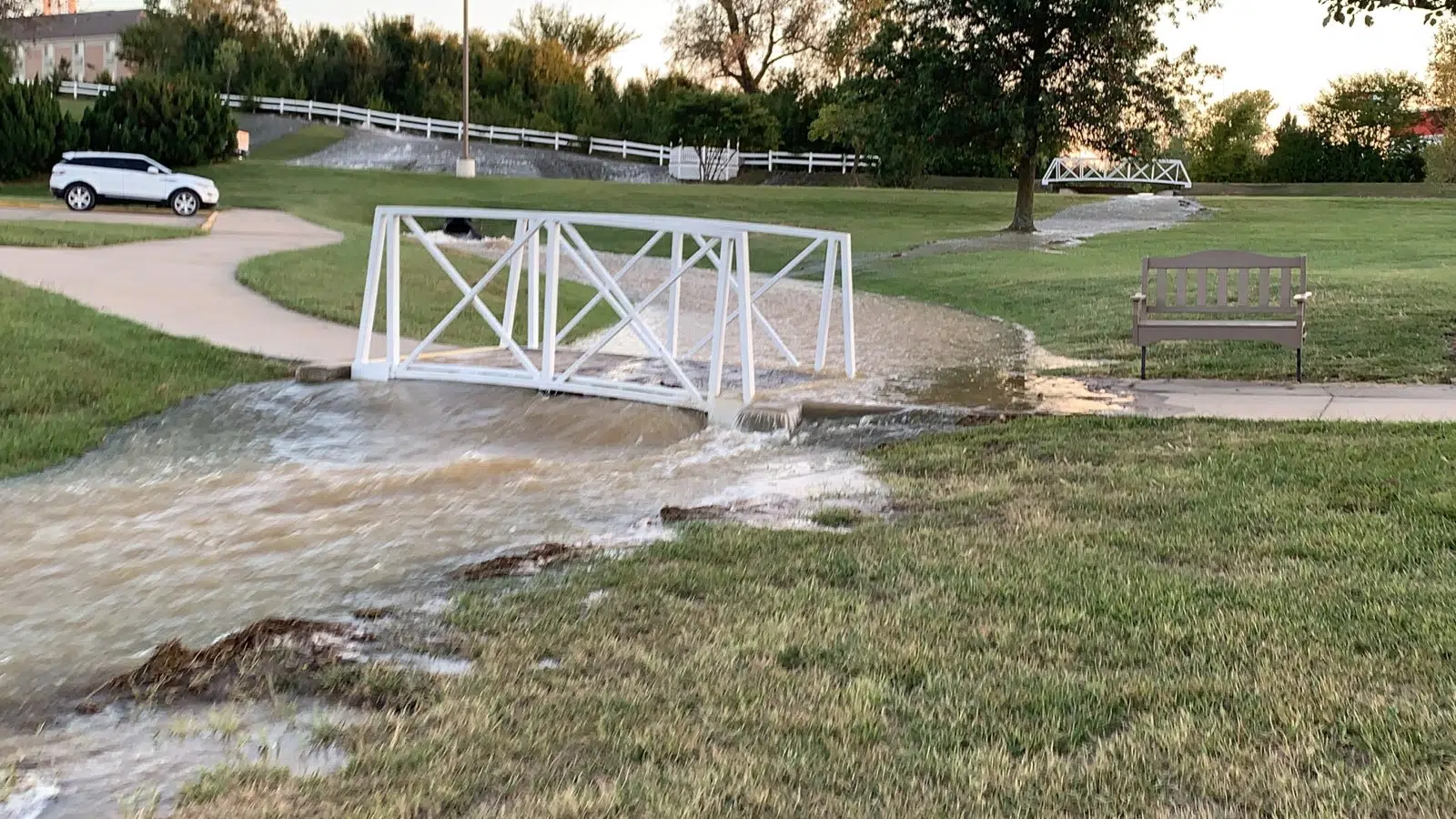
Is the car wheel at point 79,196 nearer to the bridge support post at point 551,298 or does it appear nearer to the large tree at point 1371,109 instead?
the bridge support post at point 551,298

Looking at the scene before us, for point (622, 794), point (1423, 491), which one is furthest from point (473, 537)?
point (1423, 491)

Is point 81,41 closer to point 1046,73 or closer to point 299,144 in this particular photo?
point 299,144

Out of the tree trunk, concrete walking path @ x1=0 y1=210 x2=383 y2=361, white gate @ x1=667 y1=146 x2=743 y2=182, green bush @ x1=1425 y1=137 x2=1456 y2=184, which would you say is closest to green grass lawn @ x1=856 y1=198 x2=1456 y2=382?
the tree trunk

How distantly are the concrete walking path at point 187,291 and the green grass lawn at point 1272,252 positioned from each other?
7.59 m

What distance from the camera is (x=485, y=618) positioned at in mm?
4281

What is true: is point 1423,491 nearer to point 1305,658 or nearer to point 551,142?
point 1305,658

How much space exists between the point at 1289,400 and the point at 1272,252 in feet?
52.4

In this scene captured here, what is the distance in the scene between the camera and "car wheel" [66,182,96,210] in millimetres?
26562

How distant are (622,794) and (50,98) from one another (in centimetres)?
3736

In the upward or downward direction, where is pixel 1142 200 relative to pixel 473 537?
upward

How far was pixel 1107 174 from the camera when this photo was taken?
153 feet

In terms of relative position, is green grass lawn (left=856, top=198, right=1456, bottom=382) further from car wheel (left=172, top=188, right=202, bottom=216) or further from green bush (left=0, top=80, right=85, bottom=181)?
green bush (left=0, top=80, right=85, bottom=181)

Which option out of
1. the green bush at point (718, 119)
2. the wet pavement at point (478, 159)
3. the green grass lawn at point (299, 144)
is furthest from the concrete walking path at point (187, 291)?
the green bush at point (718, 119)

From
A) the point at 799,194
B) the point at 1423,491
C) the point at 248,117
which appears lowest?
the point at 1423,491
